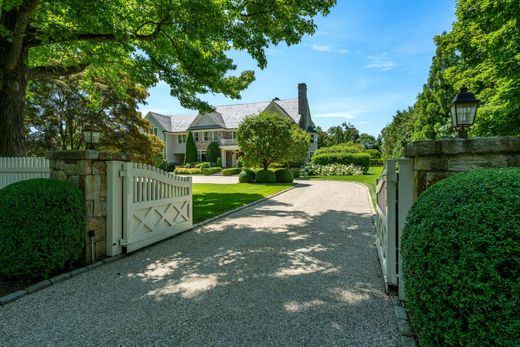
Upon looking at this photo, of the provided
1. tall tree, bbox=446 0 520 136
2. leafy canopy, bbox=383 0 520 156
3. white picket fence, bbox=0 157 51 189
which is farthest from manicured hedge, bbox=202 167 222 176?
tall tree, bbox=446 0 520 136

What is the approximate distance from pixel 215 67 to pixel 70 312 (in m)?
7.76

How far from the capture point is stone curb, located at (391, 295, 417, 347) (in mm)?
2505

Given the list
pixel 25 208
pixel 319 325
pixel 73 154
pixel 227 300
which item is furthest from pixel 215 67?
pixel 319 325

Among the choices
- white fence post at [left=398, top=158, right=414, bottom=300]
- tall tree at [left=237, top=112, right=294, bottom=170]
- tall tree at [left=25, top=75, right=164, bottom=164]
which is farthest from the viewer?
tall tree at [left=237, top=112, right=294, bottom=170]

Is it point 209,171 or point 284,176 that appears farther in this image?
point 209,171

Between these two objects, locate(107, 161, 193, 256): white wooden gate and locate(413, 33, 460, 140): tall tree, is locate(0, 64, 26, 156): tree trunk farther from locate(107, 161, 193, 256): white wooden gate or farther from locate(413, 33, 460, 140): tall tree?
locate(413, 33, 460, 140): tall tree

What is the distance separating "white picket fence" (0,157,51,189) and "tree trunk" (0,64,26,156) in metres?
0.50

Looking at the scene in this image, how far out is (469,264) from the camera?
65.0 inches

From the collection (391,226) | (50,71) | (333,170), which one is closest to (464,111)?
(391,226)

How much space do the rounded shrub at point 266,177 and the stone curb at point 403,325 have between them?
58.2ft

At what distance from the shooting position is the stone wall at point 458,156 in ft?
7.90

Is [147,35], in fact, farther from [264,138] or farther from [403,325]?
[264,138]

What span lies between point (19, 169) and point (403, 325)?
31.7 feet

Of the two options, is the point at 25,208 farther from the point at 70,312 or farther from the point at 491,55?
the point at 491,55
